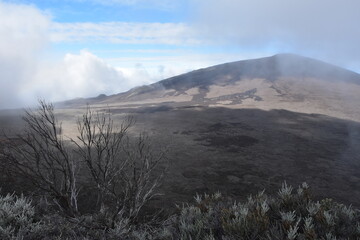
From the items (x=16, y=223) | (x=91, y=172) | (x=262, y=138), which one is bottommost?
(x=262, y=138)

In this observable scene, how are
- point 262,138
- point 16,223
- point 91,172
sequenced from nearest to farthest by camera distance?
point 16,223 → point 91,172 → point 262,138

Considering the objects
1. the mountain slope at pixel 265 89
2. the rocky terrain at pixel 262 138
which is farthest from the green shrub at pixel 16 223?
the mountain slope at pixel 265 89

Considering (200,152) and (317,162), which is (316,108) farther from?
(200,152)

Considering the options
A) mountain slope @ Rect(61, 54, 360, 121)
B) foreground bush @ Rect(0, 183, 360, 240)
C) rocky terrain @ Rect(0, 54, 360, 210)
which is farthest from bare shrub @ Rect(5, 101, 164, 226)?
mountain slope @ Rect(61, 54, 360, 121)

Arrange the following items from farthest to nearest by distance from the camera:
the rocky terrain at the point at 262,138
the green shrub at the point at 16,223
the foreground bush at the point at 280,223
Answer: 1. the rocky terrain at the point at 262,138
2. the green shrub at the point at 16,223
3. the foreground bush at the point at 280,223

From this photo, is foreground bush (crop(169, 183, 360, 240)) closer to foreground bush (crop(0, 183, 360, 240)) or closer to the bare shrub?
foreground bush (crop(0, 183, 360, 240))

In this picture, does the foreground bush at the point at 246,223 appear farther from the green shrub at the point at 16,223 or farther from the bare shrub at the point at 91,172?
the bare shrub at the point at 91,172

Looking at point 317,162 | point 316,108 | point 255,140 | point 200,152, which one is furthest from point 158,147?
point 316,108

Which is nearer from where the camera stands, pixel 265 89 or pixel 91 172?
pixel 91 172

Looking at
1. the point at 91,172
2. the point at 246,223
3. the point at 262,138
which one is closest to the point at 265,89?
the point at 262,138

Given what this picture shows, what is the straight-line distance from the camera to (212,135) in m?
22.3

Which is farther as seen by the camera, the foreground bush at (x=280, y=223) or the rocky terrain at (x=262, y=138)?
the rocky terrain at (x=262, y=138)

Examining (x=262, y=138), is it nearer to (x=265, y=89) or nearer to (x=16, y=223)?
(x=16, y=223)

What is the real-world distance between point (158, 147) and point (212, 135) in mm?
5533
